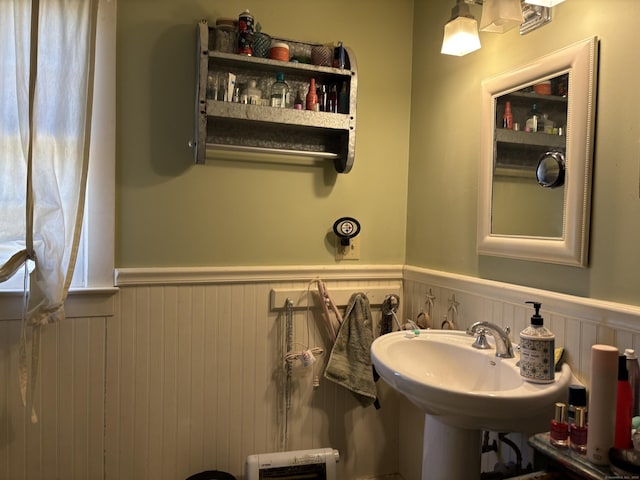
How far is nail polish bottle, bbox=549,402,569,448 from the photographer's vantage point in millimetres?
1037

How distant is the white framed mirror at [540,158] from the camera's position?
1.27 meters

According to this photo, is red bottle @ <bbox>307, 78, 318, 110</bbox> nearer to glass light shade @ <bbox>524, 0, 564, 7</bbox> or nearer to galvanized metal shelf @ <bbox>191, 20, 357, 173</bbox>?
galvanized metal shelf @ <bbox>191, 20, 357, 173</bbox>

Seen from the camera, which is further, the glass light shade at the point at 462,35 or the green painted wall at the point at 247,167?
the green painted wall at the point at 247,167

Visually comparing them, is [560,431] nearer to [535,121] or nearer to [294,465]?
[535,121]

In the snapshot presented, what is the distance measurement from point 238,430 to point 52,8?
1.64 m

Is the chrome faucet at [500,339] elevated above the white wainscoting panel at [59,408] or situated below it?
above

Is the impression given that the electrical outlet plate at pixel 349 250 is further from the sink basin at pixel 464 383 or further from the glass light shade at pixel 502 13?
the glass light shade at pixel 502 13

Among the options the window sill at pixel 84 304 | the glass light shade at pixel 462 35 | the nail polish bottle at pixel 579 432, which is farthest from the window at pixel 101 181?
the nail polish bottle at pixel 579 432

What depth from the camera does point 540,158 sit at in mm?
1407

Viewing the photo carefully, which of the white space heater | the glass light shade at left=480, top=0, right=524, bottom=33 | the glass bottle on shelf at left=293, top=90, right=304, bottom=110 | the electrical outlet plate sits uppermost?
the glass light shade at left=480, top=0, right=524, bottom=33

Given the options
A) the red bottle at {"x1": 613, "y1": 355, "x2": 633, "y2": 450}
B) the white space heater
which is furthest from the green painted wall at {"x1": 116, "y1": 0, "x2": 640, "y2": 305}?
the white space heater

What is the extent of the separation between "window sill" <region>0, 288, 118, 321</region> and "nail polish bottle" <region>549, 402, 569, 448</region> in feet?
4.70

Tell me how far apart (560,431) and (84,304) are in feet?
4.98

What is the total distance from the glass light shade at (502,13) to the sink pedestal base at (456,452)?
116 cm
